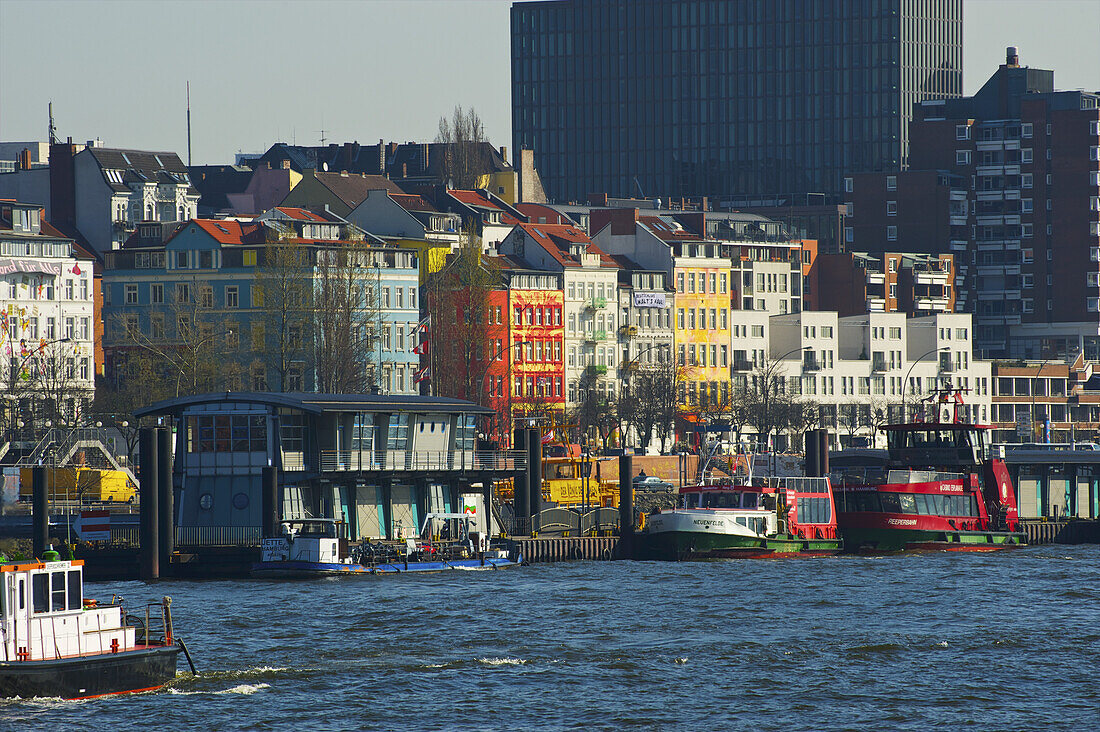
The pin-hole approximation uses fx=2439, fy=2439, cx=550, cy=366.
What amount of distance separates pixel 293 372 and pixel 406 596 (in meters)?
55.2

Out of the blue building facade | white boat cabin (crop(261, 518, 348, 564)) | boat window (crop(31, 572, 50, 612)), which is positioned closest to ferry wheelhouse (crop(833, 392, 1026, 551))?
white boat cabin (crop(261, 518, 348, 564))

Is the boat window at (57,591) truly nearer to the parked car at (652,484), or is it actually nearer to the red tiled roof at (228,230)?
the parked car at (652,484)

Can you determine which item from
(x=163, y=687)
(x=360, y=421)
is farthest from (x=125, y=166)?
(x=163, y=687)

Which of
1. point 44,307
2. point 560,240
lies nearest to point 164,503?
point 44,307

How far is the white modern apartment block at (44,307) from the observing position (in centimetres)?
14712

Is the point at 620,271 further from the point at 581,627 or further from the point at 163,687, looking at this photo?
the point at 163,687

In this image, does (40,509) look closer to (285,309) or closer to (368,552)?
(368,552)

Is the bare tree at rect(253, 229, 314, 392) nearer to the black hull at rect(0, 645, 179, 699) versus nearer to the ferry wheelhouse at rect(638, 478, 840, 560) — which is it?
the ferry wheelhouse at rect(638, 478, 840, 560)

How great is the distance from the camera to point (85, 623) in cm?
5791

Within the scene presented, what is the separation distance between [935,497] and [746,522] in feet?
42.6

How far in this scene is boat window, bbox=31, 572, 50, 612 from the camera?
57062 millimetres

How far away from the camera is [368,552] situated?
303 ft

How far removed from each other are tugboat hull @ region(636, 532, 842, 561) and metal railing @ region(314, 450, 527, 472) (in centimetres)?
701

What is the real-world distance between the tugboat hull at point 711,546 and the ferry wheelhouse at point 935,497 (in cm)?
639
